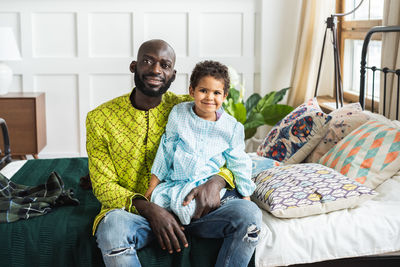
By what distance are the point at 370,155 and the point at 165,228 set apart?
932 millimetres

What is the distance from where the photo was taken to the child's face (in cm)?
207

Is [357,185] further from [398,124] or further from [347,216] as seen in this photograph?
[398,124]

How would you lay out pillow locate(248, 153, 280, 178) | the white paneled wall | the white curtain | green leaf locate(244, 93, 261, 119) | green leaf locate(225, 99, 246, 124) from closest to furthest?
pillow locate(248, 153, 280, 178) → the white curtain → green leaf locate(225, 99, 246, 124) → green leaf locate(244, 93, 261, 119) → the white paneled wall

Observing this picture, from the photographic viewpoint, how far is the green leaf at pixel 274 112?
4.07 metres

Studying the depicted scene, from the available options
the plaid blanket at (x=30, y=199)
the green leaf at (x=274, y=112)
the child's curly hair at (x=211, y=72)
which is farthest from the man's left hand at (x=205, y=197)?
the green leaf at (x=274, y=112)

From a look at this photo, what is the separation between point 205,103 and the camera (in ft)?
6.82

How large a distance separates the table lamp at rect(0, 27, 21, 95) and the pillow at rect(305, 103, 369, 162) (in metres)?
2.57

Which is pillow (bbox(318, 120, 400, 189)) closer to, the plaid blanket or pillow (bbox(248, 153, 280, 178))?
pillow (bbox(248, 153, 280, 178))

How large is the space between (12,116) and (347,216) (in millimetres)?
2978

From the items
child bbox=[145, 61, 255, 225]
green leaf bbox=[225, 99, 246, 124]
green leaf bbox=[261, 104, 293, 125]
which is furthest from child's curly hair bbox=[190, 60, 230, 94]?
green leaf bbox=[261, 104, 293, 125]

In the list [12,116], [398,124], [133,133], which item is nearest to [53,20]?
[12,116]

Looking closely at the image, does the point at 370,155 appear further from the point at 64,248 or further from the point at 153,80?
the point at 64,248

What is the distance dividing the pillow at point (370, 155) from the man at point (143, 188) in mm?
557

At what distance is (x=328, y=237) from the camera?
1964 mm
